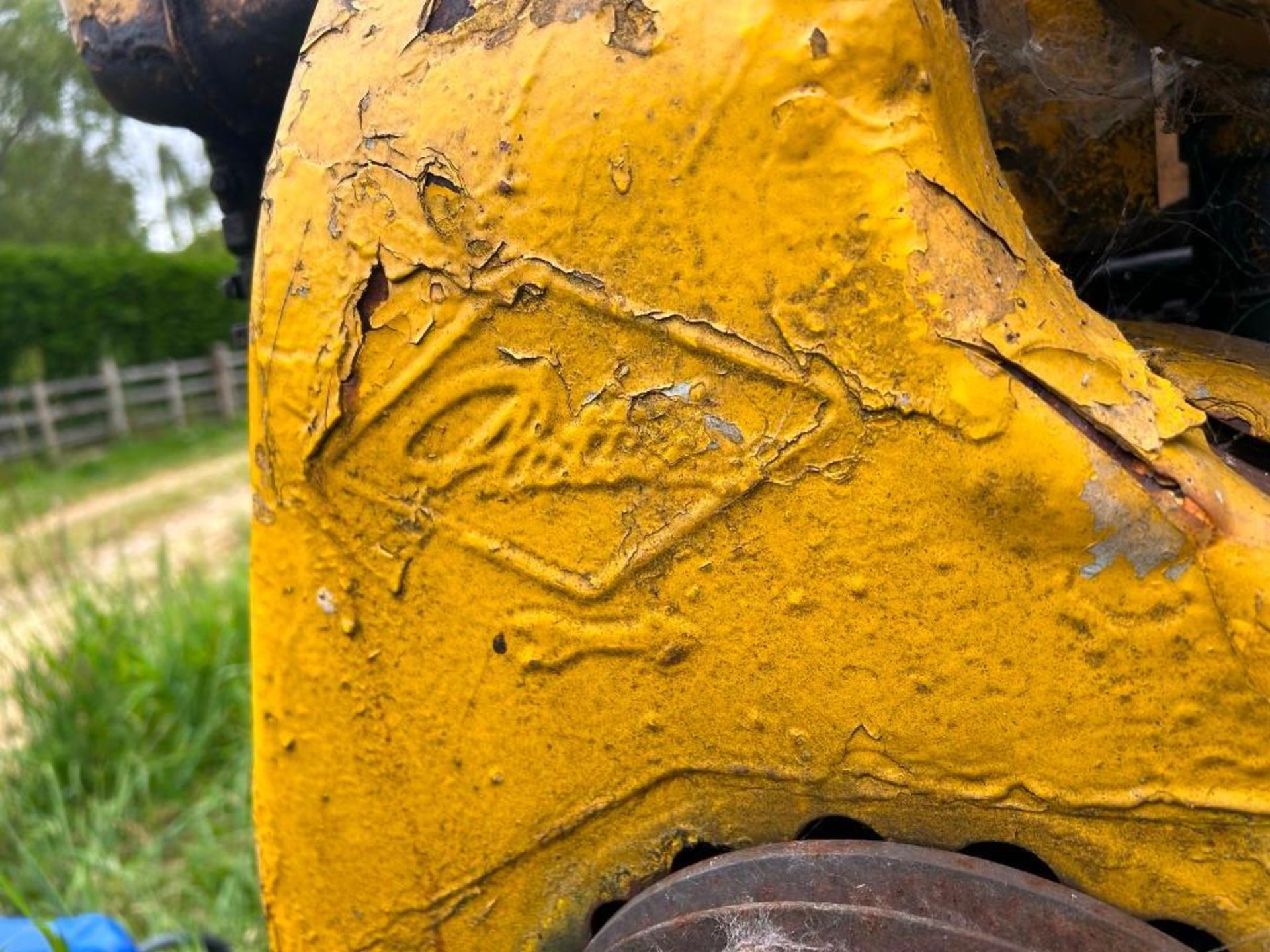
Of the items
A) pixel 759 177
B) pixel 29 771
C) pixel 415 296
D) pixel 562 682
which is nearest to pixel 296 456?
pixel 415 296

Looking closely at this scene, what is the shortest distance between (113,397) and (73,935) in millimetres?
12005

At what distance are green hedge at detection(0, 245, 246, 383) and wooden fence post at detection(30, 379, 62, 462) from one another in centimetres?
36

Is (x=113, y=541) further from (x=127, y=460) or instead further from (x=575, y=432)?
(x=575, y=432)

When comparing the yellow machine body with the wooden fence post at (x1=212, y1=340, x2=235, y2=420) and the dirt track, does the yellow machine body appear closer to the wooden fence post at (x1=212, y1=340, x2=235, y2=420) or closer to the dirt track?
the dirt track

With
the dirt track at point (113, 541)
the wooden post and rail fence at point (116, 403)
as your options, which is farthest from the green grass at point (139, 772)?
the wooden post and rail fence at point (116, 403)

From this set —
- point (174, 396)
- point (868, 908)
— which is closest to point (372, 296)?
point (868, 908)

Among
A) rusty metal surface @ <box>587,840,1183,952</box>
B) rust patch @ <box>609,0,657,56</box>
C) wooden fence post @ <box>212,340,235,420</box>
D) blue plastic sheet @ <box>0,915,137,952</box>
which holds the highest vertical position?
rust patch @ <box>609,0,657,56</box>

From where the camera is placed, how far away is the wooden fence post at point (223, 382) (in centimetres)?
1412

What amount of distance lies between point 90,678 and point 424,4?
2.97m

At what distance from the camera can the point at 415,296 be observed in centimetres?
91

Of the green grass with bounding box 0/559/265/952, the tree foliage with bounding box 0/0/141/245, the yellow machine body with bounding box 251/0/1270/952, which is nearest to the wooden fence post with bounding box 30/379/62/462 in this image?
the tree foliage with bounding box 0/0/141/245

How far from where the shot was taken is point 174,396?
1336cm

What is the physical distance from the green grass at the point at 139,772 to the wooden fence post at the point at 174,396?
33.8 feet

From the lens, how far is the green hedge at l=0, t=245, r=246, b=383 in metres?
12.6
